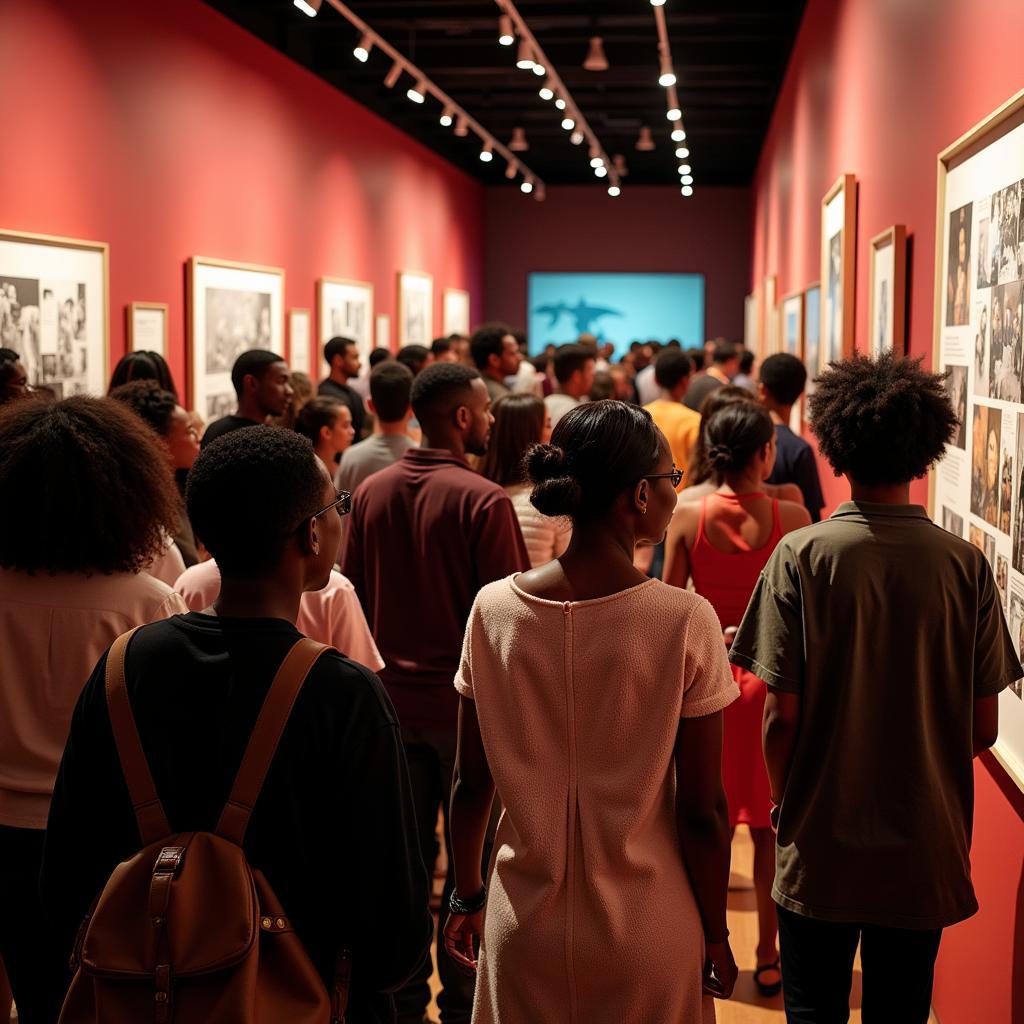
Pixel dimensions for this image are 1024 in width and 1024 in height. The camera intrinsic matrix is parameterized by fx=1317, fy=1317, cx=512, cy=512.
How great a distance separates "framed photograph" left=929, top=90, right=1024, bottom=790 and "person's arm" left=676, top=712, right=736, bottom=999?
861mm

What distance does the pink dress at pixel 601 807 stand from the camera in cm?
219

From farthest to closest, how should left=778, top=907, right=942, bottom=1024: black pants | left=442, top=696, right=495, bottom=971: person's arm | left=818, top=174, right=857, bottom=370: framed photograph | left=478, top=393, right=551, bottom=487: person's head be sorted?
left=818, top=174, right=857, bottom=370: framed photograph < left=478, top=393, right=551, bottom=487: person's head < left=778, top=907, right=942, bottom=1024: black pants < left=442, top=696, right=495, bottom=971: person's arm

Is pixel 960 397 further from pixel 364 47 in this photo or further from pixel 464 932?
pixel 364 47

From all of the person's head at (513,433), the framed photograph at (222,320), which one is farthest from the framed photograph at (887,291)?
the framed photograph at (222,320)

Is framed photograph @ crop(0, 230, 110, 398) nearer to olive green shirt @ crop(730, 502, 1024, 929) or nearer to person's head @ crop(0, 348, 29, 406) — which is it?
person's head @ crop(0, 348, 29, 406)

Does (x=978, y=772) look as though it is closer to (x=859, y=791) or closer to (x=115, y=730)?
(x=859, y=791)

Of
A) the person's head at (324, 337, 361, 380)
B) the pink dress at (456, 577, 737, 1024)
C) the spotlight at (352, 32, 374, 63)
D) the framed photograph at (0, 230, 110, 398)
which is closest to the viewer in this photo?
the pink dress at (456, 577, 737, 1024)

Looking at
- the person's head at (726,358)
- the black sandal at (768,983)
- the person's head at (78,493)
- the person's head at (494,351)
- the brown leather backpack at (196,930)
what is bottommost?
the black sandal at (768,983)

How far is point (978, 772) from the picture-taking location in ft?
11.0

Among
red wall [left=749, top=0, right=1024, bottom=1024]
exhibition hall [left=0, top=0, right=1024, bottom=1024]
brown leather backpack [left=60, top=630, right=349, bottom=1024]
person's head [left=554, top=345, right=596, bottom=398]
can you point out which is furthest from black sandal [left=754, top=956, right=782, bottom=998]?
person's head [left=554, top=345, right=596, bottom=398]

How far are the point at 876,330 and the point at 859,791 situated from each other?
2939mm

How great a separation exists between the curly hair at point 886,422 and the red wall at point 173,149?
506 cm

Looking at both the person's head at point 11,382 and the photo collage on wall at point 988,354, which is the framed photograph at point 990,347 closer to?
the photo collage on wall at point 988,354

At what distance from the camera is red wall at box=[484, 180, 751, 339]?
22.7 metres
